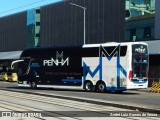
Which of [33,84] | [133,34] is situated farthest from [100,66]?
[133,34]

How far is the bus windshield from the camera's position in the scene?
3253 centimetres

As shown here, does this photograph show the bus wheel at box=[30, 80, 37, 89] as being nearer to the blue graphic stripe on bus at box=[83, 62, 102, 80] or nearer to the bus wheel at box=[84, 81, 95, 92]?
the bus wheel at box=[84, 81, 95, 92]

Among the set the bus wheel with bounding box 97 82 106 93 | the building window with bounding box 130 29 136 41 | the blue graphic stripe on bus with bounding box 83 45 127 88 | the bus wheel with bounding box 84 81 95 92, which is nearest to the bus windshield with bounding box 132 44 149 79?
the blue graphic stripe on bus with bounding box 83 45 127 88

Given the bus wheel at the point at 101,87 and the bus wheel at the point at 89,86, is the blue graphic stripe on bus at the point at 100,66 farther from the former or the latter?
the bus wheel at the point at 89,86

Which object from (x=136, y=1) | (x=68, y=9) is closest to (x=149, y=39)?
(x=136, y=1)

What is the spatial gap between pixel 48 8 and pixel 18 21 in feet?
39.8

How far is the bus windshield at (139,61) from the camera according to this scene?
3253cm

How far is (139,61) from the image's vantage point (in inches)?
1296

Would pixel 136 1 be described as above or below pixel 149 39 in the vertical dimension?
above

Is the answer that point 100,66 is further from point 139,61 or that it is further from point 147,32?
point 147,32

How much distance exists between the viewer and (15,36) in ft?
276

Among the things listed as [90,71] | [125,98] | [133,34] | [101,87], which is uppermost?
[133,34]

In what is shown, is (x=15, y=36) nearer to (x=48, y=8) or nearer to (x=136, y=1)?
(x=48, y=8)

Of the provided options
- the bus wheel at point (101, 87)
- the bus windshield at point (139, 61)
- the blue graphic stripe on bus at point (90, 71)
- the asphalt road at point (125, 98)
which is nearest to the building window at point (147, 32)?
the blue graphic stripe on bus at point (90, 71)
